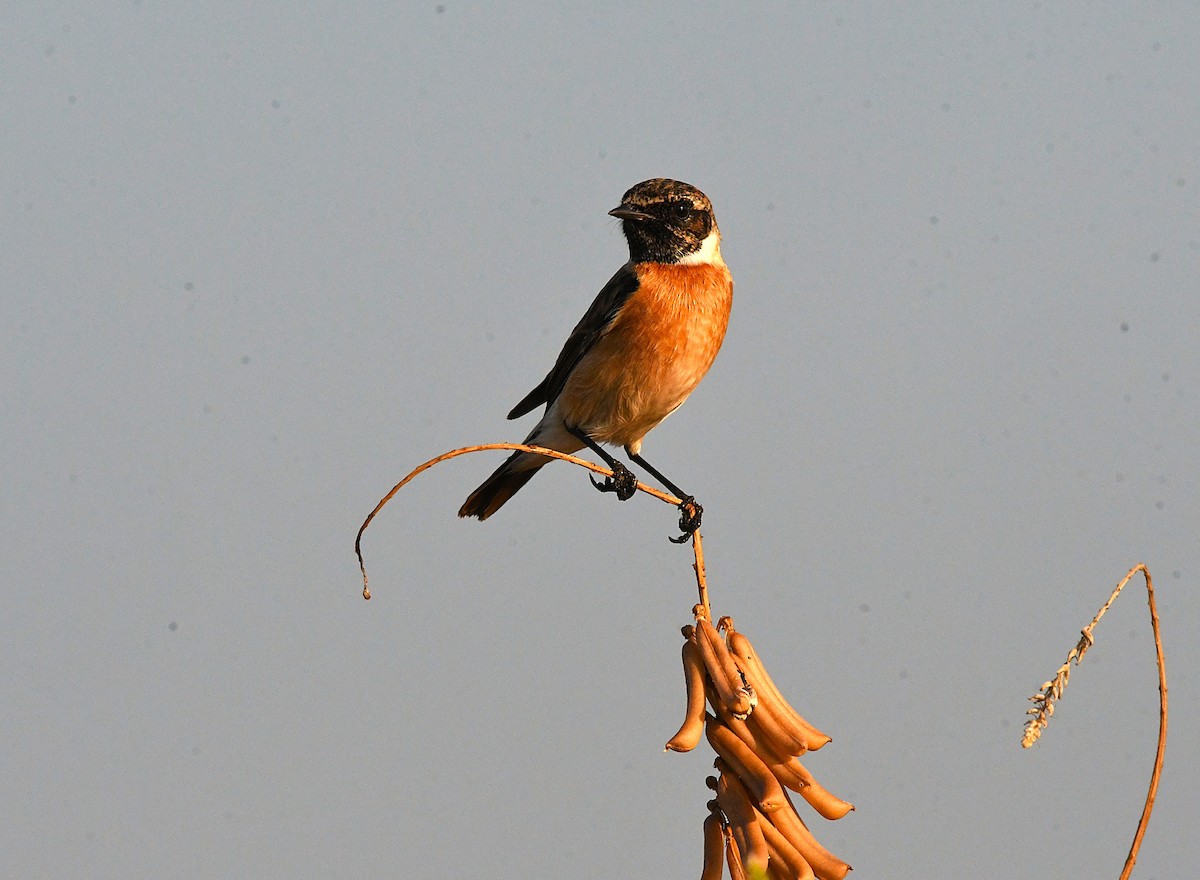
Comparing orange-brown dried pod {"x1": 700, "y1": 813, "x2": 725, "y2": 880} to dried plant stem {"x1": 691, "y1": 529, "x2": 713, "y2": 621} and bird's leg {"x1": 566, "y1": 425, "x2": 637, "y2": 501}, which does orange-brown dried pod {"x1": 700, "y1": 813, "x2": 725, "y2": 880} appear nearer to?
dried plant stem {"x1": 691, "y1": 529, "x2": 713, "y2": 621}

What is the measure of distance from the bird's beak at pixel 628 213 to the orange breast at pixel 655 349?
26cm

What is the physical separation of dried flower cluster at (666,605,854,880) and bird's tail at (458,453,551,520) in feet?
12.6

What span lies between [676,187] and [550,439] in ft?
5.12

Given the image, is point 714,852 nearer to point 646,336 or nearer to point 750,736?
point 750,736

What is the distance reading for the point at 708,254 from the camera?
687 centimetres

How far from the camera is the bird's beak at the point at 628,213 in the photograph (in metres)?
6.59

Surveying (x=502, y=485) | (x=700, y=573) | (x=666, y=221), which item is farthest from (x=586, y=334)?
(x=700, y=573)

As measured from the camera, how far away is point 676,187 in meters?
6.67

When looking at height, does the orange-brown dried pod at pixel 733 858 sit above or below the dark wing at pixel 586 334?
below

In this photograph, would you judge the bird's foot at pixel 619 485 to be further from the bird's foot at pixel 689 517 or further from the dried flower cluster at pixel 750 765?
the dried flower cluster at pixel 750 765

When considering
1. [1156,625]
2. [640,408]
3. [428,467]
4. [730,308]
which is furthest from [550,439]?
[1156,625]

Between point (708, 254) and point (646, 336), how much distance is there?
70cm

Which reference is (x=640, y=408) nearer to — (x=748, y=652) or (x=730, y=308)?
(x=730, y=308)

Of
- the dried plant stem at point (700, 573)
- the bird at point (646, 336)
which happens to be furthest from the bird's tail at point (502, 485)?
the dried plant stem at point (700, 573)
